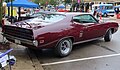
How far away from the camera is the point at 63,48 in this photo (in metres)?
8.01

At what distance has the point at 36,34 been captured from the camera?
710cm

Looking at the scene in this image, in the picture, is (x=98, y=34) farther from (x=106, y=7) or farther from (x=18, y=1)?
(x=106, y=7)

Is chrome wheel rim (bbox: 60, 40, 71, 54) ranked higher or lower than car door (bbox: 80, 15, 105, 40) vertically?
lower

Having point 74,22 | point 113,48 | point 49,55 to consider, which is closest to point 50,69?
point 49,55

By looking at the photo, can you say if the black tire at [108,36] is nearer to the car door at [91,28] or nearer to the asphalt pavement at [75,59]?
the car door at [91,28]

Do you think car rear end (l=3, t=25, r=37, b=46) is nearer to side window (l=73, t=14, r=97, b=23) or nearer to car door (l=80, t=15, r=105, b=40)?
side window (l=73, t=14, r=97, b=23)

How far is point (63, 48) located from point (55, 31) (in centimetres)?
74

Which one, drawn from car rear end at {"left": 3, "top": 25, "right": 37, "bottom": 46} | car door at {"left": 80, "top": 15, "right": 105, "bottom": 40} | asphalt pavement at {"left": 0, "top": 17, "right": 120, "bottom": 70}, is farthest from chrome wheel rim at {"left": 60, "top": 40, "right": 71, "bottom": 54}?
car rear end at {"left": 3, "top": 25, "right": 37, "bottom": 46}

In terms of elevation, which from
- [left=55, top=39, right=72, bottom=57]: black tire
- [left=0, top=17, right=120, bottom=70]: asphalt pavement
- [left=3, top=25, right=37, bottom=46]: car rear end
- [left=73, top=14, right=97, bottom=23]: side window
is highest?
[left=73, top=14, right=97, bottom=23]: side window

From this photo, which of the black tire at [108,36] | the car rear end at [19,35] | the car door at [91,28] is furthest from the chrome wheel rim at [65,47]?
the black tire at [108,36]

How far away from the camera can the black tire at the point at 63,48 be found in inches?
304

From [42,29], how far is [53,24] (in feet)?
1.97

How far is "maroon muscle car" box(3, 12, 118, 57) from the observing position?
7258 mm

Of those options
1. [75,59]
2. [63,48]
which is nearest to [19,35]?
[63,48]
